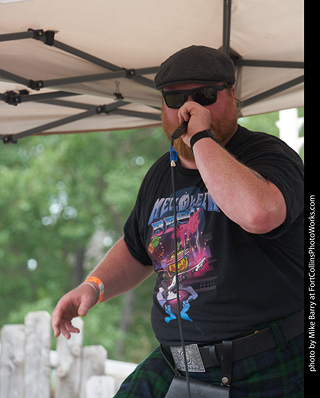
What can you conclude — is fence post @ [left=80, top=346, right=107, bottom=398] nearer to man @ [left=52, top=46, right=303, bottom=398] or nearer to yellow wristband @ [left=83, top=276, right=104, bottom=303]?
yellow wristband @ [left=83, top=276, right=104, bottom=303]

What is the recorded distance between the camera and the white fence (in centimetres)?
473

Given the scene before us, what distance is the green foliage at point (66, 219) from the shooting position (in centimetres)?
1474

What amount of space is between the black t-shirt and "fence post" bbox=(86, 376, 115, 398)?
6.71 feet

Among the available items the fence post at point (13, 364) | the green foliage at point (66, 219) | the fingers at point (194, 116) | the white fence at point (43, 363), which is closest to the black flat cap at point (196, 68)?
the fingers at point (194, 116)

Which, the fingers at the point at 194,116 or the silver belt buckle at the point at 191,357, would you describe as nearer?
the fingers at the point at 194,116

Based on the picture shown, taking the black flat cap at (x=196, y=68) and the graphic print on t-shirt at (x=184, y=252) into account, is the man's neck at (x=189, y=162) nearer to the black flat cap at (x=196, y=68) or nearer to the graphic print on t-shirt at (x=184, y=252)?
the graphic print on t-shirt at (x=184, y=252)

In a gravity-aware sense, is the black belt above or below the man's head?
below

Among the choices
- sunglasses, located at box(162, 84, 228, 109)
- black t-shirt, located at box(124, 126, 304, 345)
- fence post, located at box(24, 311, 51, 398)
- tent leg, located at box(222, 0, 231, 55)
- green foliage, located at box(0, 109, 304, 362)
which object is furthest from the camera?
green foliage, located at box(0, 109, 304, 362)

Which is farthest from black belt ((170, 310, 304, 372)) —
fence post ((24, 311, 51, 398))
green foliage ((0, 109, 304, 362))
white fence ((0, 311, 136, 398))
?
green foliage ((0, 109, 304, 362))

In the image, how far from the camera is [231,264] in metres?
2.21

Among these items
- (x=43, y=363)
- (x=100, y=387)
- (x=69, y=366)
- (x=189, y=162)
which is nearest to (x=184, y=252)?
(x=189, y=162)

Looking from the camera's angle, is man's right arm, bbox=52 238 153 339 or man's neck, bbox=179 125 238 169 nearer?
man's neck, bbox=179 125 238 169

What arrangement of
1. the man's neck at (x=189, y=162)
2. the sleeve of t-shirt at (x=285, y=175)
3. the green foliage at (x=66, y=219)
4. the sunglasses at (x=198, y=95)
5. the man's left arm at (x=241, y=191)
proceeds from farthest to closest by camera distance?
the green foliage at (x=66, y=219) < the man's neck at (x=189, y=162) < the sunglasses at (x=198, y=95) < the sleeve of t-shirt at (x=285, y=175) < the man's left arm at (x=241, y=191)

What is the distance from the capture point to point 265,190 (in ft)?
6.24
